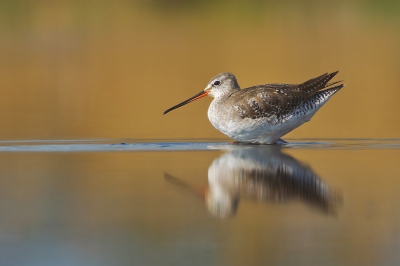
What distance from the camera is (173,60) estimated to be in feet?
61.0

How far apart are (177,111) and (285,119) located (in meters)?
4.27

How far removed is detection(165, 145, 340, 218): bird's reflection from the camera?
5.40m

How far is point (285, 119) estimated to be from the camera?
29.3 feet

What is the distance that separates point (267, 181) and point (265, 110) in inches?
116

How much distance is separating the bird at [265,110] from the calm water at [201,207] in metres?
0.74

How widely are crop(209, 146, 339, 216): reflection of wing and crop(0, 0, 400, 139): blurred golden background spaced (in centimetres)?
250

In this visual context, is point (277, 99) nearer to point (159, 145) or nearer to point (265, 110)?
point (265, 110)

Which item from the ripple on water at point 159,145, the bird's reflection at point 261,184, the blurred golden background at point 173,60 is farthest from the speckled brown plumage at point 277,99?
the bird's reflection at point 261,184

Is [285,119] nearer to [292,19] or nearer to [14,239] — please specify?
[14,239]

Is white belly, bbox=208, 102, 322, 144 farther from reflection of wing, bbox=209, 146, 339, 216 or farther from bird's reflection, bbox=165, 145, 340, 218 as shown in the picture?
bird's reflection, bbox=165, 145, 340, 218

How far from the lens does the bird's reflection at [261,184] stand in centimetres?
540

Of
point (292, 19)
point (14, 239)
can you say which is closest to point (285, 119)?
point (14, 239)

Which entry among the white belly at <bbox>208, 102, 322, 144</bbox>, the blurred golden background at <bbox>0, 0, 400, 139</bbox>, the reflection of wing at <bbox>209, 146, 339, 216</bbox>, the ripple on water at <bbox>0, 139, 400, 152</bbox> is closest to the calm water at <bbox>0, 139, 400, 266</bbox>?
the reflection of wing at <bbox>209, 146, 339, 216</bbox>

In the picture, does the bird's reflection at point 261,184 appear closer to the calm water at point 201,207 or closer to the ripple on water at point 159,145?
the calm water at point 201,207
